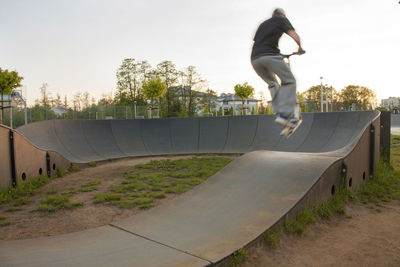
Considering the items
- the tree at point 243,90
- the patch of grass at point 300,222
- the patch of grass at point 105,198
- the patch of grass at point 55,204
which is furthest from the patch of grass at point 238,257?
the tree at point 243,90

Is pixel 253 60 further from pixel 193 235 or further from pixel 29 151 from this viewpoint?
pixel 29 151

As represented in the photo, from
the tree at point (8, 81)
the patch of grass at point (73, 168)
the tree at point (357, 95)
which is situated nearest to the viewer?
the patch of grass at point (73, 168)

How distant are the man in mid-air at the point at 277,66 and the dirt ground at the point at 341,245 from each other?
1.45 metres

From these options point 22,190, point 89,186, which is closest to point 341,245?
point 89,186

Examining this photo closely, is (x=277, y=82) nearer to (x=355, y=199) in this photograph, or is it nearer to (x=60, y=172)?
(x=355, y=199)

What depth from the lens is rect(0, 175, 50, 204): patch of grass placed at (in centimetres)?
567

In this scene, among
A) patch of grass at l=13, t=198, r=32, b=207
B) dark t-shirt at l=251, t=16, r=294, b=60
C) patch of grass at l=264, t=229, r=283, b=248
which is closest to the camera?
patch of grass at l=264, t=229, r=283, b=248

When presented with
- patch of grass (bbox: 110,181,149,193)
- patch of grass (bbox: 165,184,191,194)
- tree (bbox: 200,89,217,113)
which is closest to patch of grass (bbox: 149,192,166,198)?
patch of grass (bbox: 165,184,191,194)

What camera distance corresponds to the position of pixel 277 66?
371cm

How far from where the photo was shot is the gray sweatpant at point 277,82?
12.2ft

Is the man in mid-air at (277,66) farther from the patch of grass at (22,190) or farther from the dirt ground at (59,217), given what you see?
the patch of grass at (22,190)

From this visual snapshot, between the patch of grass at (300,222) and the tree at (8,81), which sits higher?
the tree at (8,81)

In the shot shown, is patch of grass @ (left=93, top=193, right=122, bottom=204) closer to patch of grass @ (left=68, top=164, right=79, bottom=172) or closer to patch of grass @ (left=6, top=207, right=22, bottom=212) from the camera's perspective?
patch of grass @ (left=6, top=207, right=22, bottom=212)

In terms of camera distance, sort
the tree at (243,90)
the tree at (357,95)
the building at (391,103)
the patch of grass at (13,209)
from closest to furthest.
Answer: the patch of grass at (13,209), the tree at (243,90), the tree at (357,95), the building at (391,103)
